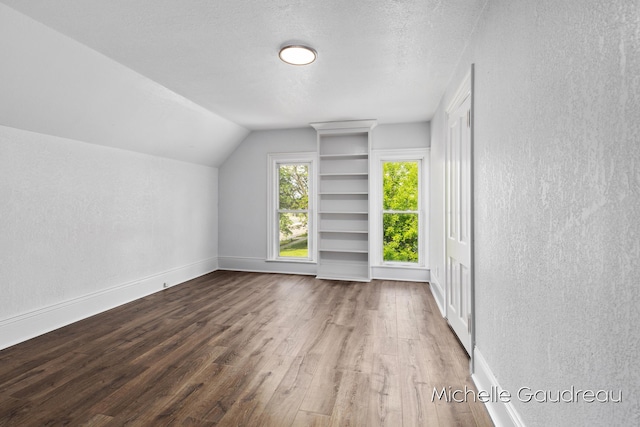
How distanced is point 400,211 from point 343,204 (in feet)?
3.11

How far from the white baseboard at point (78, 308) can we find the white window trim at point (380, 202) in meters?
3.15

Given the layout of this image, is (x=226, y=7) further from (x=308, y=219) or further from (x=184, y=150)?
(x=308, y=219)

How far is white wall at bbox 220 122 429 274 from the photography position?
19.2ft

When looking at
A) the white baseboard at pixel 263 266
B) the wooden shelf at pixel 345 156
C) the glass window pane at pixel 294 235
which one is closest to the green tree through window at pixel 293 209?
the glass window pane at pixel 294 235

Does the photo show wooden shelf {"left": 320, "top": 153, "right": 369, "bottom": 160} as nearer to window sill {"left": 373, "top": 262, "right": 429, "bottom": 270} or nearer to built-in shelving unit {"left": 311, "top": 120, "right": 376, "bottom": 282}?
built-in shelving unit {"left": 311, "top": 120, "right": 376, "bottom": 282}

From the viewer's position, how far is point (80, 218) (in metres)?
3.59

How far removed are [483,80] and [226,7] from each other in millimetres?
1770

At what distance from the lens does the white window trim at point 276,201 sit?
5.84 metres

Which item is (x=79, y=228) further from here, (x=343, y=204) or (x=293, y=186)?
(x=343, y=204)

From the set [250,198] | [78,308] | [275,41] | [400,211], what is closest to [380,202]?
[400,211]

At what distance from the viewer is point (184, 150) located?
504 centimetres

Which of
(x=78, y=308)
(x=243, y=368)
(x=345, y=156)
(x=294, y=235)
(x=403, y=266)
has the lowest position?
(x=243, y=368)

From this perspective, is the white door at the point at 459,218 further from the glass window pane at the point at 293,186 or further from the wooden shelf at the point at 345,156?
the glass window pane at the point at 293,186

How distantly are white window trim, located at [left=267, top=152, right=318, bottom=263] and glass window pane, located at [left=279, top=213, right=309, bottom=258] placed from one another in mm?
78
